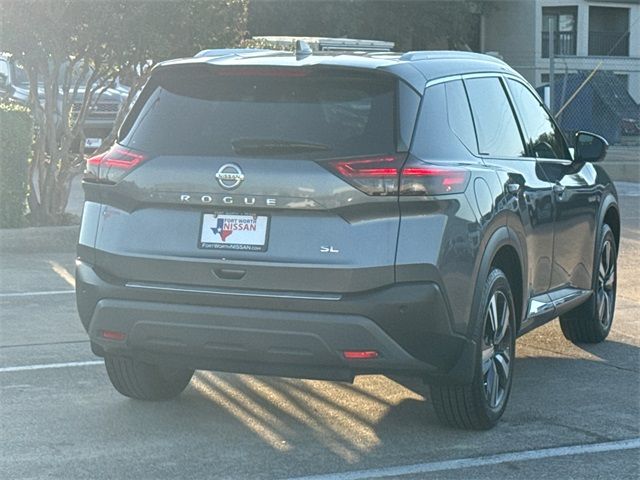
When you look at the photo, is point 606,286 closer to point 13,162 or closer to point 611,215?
point 611,215

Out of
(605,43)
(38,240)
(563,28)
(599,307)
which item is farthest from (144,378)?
(605,43)

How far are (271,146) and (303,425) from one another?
143 centimetres

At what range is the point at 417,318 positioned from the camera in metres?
5.99

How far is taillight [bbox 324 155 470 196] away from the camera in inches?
234

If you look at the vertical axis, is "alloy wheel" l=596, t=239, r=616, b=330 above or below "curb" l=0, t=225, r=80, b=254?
above

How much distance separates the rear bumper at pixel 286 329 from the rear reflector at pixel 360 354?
19 mm

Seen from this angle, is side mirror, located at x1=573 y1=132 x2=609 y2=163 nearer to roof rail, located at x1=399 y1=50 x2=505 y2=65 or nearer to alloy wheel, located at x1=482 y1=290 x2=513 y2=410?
roof rail, located at x1=399 y1=50 x2=505 y2=65

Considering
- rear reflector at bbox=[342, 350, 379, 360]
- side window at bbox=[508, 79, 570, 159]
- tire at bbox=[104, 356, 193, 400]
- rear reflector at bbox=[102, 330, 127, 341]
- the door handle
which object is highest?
side window at bbox=[508, 79, 570, 159]

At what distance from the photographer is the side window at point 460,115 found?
6609 millimetres

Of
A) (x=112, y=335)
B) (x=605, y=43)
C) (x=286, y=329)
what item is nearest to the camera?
(x=286, y=329)

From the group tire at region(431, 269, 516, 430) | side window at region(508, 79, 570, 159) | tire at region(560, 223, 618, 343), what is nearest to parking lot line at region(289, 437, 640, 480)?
tire at region(431, 269, 516, 430)

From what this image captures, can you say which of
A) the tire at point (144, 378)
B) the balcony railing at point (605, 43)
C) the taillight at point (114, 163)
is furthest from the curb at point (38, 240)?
the balcony railing at point (605, 43)

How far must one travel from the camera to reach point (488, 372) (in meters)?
6.65

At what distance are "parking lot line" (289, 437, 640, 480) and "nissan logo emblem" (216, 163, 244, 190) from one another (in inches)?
51.2
